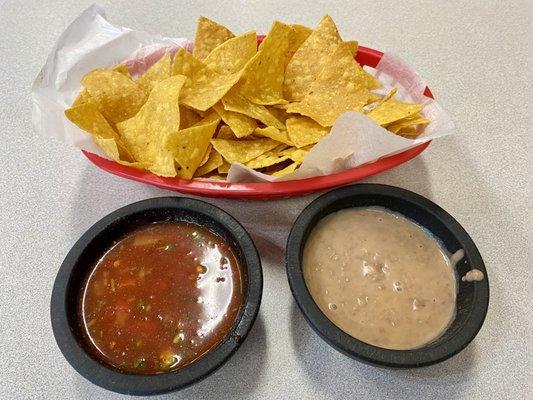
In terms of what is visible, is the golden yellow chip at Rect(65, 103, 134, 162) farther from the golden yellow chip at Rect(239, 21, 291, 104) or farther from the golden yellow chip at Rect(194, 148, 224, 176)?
the golden yellow chip at Rect(239, 21, 291, 104)

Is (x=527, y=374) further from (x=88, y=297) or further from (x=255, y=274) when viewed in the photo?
(x=88, y=297)

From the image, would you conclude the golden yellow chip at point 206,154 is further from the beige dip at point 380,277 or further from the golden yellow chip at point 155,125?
the beige dip at point 380,277

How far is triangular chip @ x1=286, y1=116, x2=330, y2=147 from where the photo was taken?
1.21 metres

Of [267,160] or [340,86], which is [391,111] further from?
[267,160]

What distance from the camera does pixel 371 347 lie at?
2.79 ft

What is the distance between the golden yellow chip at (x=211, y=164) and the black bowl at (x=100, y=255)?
0.57ft

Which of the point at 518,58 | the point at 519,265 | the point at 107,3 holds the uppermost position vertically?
the point at 518,58

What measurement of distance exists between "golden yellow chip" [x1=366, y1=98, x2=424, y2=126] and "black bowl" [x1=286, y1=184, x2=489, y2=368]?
Result: 0.73 feet

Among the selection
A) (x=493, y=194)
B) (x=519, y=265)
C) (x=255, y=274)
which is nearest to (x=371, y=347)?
(x=255, y=274)

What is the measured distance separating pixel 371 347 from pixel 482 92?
1.10m

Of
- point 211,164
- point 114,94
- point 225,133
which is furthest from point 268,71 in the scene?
point 114,94

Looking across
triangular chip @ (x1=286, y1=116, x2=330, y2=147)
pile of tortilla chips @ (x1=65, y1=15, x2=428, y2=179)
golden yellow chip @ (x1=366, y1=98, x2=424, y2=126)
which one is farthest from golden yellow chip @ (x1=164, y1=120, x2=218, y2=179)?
golden yellow chip @ (x1=366, y1=98, x2=424, y2=126)

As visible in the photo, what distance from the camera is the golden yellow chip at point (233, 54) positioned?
4.39 ft

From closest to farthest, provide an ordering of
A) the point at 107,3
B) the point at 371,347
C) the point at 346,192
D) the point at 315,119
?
the point at 371,347
the point at 346,192
the point at 315,119
the point at 107,3
